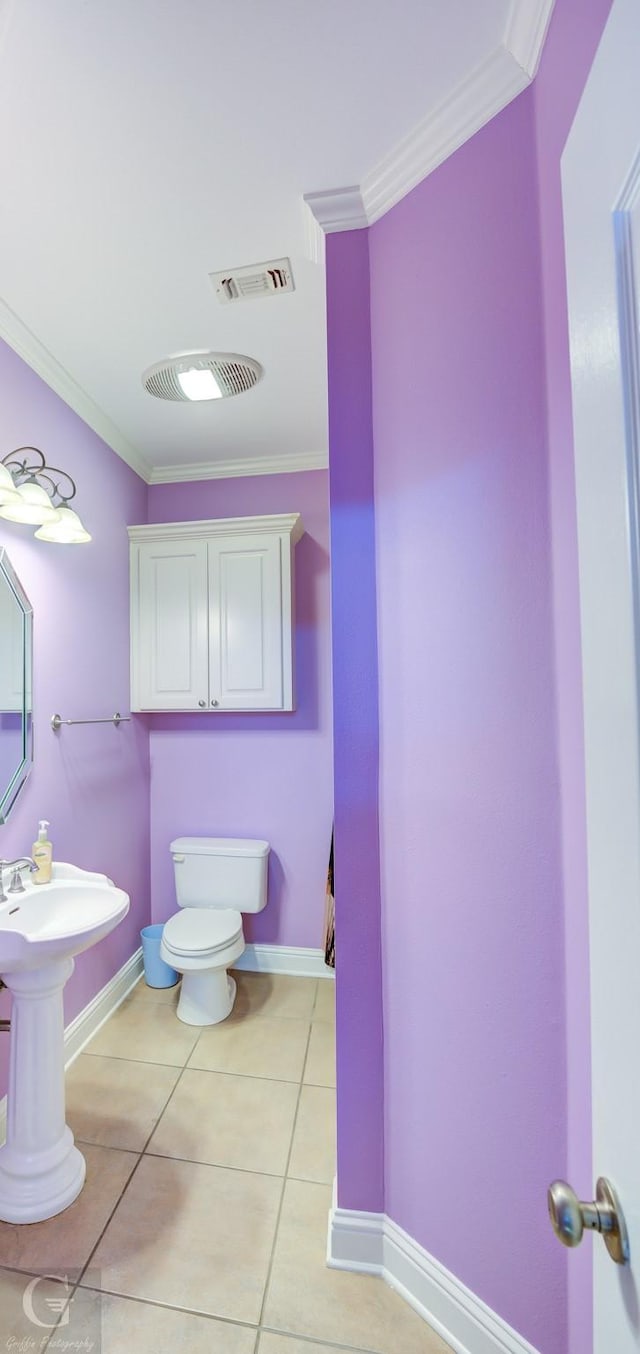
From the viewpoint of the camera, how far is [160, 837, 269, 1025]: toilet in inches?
75.3

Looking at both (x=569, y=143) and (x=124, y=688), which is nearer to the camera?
(x=569, y=143)

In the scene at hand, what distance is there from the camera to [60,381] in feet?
5.83

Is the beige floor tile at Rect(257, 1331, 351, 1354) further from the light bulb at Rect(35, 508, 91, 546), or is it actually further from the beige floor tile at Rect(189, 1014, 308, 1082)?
the light bulb at Rect(35, 508, 91, 546)

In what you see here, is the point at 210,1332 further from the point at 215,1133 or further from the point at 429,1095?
the point at 429,1095

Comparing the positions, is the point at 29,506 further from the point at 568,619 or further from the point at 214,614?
the point at 568,619

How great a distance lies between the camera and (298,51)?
2.99 feet

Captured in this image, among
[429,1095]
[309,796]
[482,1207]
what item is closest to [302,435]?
[309,796]

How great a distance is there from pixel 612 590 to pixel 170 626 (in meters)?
2.11

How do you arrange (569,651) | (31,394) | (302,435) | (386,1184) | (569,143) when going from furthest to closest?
(302,435), (31,394), (386,1184), (569,651), (569,143)

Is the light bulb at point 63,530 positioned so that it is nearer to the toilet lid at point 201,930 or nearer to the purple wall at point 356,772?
the purple wall at point 356,772

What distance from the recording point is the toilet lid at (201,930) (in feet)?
6.20

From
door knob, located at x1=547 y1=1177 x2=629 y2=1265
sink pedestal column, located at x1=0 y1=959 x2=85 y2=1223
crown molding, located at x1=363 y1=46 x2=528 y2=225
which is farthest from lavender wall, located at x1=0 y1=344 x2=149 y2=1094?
door knob, located at x1=547 y1=1177 x2=629 y2=1265

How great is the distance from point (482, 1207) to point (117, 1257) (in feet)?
2.95

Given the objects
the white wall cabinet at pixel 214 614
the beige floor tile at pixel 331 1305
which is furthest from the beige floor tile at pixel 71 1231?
the white wall cabinet at pixel 214 614
